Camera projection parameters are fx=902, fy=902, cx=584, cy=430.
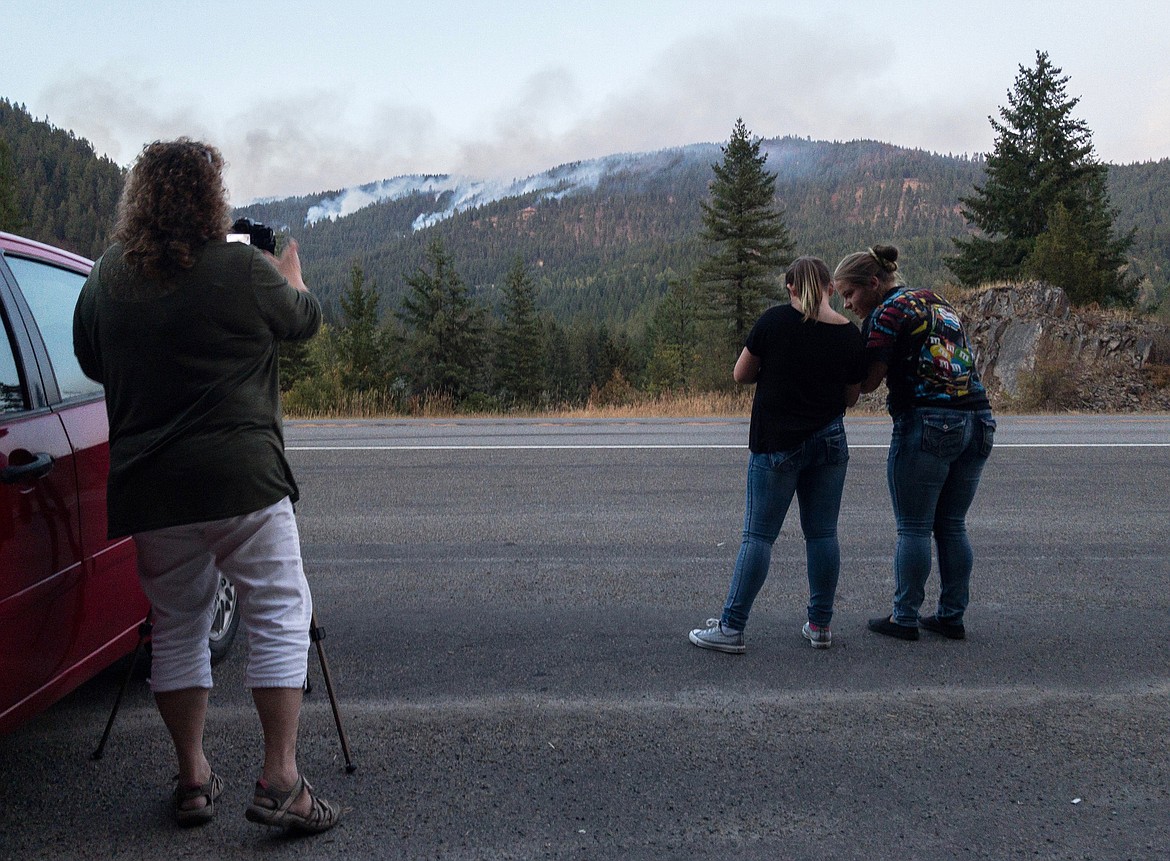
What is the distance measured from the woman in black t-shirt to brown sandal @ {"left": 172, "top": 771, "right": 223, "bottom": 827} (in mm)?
2288

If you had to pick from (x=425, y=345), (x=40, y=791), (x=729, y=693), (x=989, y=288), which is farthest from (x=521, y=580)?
(x=425, y=345)

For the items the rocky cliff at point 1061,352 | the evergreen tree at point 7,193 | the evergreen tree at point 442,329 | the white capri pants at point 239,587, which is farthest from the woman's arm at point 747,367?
the evergreen tree at point 7,193

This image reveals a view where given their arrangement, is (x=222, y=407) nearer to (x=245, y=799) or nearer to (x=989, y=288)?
(x=245, y=799)

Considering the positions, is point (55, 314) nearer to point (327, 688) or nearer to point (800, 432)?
point (327, 688)

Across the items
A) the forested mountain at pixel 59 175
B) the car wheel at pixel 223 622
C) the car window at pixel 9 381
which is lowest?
the car wheel at pixel 223 622

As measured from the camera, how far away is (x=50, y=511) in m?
2.80

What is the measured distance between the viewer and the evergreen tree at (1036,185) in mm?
45719

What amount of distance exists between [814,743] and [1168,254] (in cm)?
14642

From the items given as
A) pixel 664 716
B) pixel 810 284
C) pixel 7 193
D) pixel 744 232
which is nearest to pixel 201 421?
pixel 664 716

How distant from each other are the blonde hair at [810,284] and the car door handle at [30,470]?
297cm

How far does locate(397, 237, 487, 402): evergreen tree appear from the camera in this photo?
57906mm

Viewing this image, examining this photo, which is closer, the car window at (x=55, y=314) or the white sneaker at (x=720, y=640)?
the car window at (x=55, y=314)

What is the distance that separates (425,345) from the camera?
5800 cm

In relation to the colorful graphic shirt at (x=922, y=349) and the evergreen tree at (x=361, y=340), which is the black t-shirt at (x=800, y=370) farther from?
the evergreen tree at (x=361, y=340)
